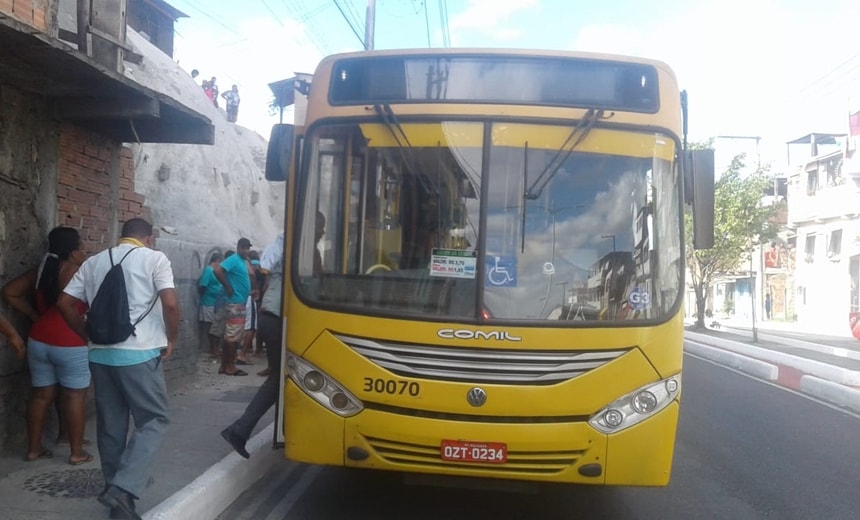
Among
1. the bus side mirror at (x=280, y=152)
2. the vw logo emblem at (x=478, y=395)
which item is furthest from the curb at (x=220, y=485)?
the bus side mirror at (x=280, y=152)

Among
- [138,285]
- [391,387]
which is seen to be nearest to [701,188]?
[391,387]

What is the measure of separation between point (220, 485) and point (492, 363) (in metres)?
2.08

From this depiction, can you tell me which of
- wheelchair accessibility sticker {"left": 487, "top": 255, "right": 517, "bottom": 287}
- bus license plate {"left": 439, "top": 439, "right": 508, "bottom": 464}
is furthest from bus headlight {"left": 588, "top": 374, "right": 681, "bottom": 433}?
wheelchair accessibility sticker {"left": 487, "top": 255, "right": 517, "bottom": 287}

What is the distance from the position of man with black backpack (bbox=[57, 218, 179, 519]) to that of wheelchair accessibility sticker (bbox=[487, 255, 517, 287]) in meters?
1.85

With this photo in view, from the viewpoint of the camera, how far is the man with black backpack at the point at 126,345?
431 centimetres

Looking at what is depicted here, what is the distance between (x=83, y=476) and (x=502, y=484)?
2.82 metres

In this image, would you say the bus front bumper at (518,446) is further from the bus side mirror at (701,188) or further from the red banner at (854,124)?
the red banner at (854,124)

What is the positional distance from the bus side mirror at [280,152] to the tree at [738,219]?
29.0 m

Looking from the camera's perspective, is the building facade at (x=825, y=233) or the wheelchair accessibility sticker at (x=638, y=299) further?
the building facade at (x=825, y=233)

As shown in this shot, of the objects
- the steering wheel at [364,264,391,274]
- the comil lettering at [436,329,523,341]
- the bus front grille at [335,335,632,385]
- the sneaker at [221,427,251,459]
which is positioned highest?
the steering wheel at [364,264,391,274]

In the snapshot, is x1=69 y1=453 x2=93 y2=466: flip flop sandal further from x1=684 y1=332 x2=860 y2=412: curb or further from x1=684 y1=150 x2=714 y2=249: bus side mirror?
x1=684 y1=332 x2=860 y2=412: curb

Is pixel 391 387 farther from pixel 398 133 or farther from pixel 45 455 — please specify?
pixel 45 455

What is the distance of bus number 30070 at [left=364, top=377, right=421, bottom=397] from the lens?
440 cm

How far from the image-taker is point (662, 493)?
6137mm
